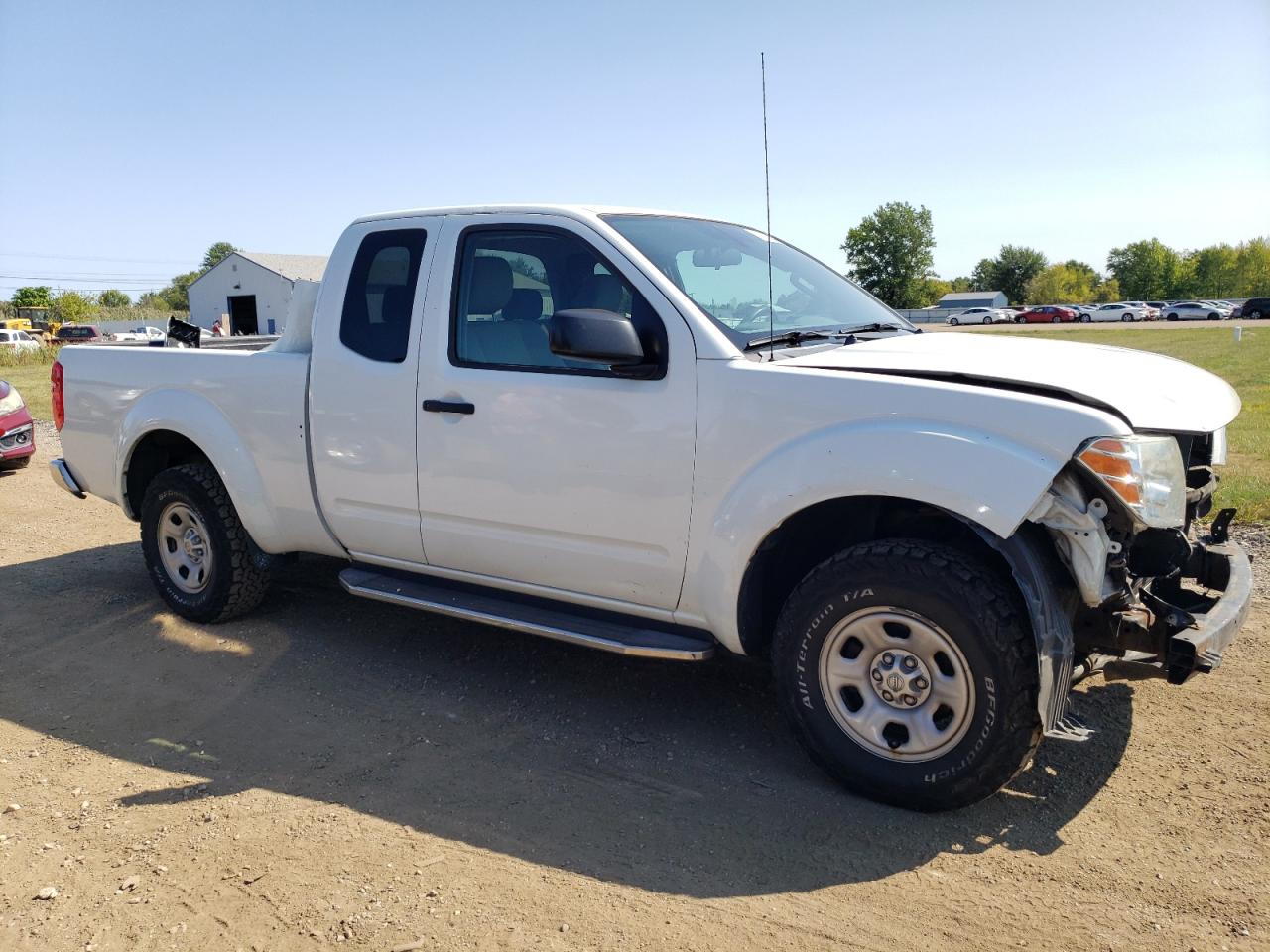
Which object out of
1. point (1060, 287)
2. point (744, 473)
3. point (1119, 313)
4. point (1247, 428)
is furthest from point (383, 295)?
point (1060, 287)

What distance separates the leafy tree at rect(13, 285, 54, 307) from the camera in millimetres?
104938

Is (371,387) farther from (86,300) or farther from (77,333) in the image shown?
(86,300)

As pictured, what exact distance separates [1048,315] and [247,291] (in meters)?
56.3

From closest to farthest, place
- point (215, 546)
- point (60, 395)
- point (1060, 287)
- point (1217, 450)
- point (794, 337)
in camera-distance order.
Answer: point (1217, 450) < point (794, 337) < point (215, 546) < point (60, 395) < point (1060, 287)

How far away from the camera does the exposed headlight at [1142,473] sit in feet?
9.86

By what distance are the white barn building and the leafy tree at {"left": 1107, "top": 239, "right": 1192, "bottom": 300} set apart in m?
91.8

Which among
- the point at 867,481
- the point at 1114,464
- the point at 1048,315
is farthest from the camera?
the point at 1048,315

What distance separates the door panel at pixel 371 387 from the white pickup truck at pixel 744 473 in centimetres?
1

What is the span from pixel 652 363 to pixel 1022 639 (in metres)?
1.58

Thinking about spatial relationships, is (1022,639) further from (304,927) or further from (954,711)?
(304,927)

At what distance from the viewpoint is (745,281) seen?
13.9ft

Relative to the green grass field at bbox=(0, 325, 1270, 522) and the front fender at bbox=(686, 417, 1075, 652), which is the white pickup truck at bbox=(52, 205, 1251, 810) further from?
the green grass field at bbox=(0, 325, 1270, 522)

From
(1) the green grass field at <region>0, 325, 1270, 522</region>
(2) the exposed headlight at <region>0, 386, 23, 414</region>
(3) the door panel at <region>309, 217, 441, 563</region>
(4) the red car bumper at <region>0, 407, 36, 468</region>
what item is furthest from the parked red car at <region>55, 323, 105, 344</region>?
(3) the door panel at <region>309, 217, 441, 563</region>

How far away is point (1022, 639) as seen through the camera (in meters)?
3.16
